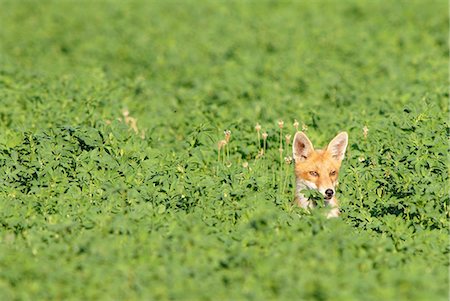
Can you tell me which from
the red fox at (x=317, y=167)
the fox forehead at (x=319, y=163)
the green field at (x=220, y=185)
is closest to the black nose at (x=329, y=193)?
the red fox at (x=317, y=167)

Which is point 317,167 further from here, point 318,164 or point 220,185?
point 220,185

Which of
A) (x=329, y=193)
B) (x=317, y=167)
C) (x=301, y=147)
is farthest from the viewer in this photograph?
(x=301, y=147)

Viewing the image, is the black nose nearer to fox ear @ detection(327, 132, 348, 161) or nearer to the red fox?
the red fox

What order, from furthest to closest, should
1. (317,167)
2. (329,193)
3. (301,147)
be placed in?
1. (301,147)
2. (317,167)
3. (329,193)

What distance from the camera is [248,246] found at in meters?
8.33

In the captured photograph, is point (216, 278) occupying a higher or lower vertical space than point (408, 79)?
higher

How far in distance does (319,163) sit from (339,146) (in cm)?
52

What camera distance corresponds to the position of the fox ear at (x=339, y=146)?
10.9 meters

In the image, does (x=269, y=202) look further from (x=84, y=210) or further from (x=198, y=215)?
(x=84, y=210)

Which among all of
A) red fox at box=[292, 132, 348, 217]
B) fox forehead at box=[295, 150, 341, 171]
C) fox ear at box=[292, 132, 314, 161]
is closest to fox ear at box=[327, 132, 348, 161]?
red fox at box=[292, 132, 348, 217]

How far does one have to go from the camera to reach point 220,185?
33.3ft

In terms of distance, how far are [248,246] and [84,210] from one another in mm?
1947

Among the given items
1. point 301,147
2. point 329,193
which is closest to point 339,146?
point 301,147

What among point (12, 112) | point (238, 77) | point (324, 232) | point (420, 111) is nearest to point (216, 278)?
point (324, 232)
